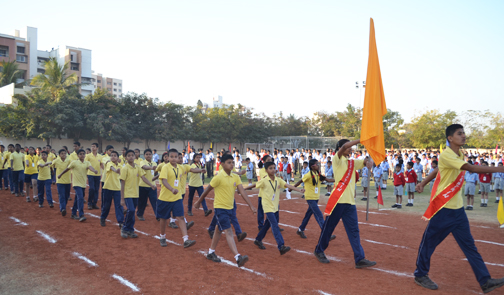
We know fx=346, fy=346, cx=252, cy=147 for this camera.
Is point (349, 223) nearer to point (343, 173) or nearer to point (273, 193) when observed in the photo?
point (343, 173)

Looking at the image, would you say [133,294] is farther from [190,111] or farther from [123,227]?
[190,111]

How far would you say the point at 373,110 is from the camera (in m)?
6.09

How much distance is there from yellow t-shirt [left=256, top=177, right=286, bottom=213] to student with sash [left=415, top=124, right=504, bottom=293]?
108 inches

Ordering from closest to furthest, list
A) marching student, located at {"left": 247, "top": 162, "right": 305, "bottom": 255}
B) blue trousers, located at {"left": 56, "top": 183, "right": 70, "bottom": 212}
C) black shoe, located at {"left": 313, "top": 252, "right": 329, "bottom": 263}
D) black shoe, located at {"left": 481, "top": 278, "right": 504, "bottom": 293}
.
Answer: black shoe, located at {"left": 481, "top": 278, "right": 504, "bottom": 293}
black shoe, located at {"left": 313, "top": 252, "right": 329, "bottom": 263}
marching student, located at {"left": 247, "top": 162, "right": 305, "bottom": 255}
blue trousers, located at {"left": 56, "top": 183, "right": 70, "bottom": 212}

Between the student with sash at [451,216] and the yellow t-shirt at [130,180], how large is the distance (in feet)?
20.3

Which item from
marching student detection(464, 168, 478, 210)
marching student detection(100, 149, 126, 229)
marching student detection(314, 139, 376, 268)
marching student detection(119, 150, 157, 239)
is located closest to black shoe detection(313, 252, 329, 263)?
marching student detection(314, 139, 376, 268)

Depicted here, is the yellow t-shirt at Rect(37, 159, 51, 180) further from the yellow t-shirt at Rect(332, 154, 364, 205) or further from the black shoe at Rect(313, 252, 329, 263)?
the yellow t-shirt at Rect(332, 154, 364, 205)

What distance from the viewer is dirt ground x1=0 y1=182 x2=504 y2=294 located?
4.96 m

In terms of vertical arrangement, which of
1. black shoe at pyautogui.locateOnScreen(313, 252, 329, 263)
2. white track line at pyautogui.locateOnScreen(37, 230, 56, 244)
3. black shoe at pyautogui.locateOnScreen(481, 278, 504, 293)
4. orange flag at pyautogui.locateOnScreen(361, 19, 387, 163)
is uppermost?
orange flag at pyautogui.locateOnScreen(361, 19, 387, 163)

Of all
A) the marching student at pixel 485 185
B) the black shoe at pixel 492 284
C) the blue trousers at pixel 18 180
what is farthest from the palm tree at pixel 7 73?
the black shoe at pixel 492 284

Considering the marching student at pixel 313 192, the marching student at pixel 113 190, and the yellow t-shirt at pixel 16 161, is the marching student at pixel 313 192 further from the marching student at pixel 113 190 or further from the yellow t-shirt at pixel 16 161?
the yellow t-shirt at pixel 16 161

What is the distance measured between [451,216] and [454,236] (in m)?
0.30

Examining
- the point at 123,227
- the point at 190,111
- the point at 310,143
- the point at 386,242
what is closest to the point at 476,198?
the point at 386,242

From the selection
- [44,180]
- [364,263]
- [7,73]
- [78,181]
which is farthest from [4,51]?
[364,263]
